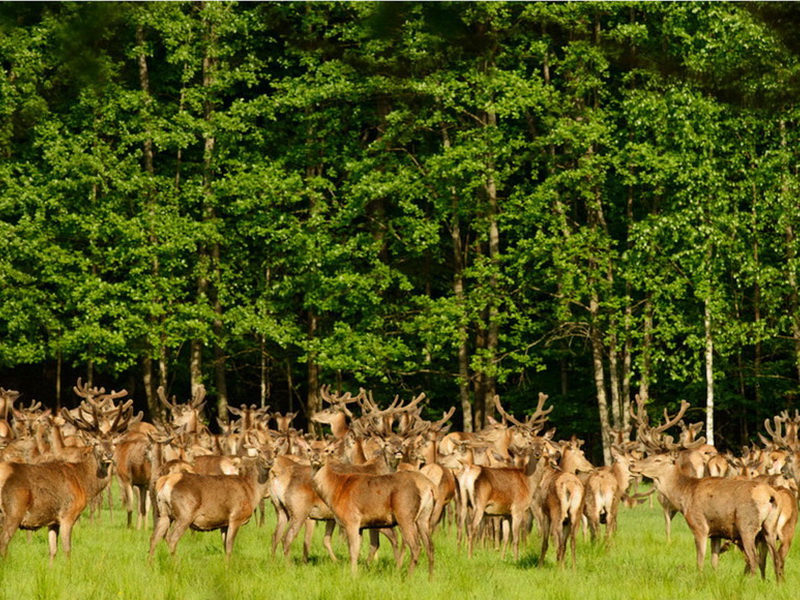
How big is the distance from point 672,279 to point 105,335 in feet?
41.0

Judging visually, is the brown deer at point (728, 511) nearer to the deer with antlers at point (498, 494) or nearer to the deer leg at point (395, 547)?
the deer with antlers at point (498, 494)

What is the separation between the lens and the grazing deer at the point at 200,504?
1006 centimetres

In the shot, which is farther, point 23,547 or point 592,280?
point 592,280

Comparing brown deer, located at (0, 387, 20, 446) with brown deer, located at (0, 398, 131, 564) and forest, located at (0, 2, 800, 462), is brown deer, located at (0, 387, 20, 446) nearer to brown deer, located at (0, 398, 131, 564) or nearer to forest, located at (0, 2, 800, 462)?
forest, located at (0, 2, 800, 462)

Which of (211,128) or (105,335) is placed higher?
(211,128)

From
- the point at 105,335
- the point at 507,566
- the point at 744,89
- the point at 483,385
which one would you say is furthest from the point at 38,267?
the point at 744,89

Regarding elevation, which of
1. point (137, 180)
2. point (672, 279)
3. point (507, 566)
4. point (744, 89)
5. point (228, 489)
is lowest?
point (507, 566)

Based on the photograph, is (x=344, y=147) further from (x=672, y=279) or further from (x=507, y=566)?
(x=507, y=566)

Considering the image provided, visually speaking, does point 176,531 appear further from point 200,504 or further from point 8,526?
point 8,526

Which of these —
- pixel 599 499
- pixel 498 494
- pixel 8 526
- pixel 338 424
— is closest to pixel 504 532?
pixel 498 494

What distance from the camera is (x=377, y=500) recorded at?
10.1 m

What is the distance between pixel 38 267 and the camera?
2688 cm

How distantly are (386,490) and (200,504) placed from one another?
1.64 m

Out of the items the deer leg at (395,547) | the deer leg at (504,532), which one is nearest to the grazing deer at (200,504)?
the deer leg at (395,547)
